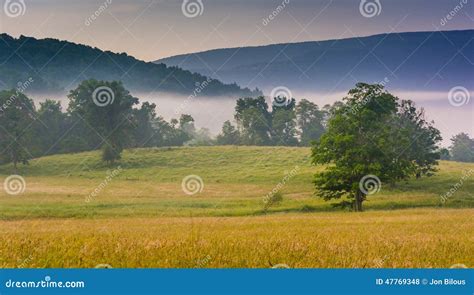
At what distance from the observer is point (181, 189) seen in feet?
233

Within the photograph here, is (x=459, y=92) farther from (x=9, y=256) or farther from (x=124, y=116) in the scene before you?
(x=124, y=116)

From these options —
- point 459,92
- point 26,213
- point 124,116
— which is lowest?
point 26,213

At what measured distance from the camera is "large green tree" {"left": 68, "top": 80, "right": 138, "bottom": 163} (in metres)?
63.2

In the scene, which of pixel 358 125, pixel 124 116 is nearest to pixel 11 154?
pixel 124 116

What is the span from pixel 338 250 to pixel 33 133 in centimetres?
6849

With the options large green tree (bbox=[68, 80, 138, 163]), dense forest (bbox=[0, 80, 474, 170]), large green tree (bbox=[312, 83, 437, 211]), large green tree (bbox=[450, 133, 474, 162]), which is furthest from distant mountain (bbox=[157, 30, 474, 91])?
large green tree (bbox=[450, 133, 474, 162])

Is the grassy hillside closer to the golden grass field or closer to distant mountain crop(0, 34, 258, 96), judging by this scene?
the golden grass field

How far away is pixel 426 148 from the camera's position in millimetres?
74750

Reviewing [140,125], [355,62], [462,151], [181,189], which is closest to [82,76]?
[140,125]

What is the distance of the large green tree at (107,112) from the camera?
2488 inches

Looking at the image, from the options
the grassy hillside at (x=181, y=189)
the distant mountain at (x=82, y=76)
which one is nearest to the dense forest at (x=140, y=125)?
the distant mountain at (x=82, y=76)

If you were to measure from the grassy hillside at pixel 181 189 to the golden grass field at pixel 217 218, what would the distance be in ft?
0.53

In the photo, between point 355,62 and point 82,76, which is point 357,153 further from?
point 82,76

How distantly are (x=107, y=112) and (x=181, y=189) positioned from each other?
44.2ft
